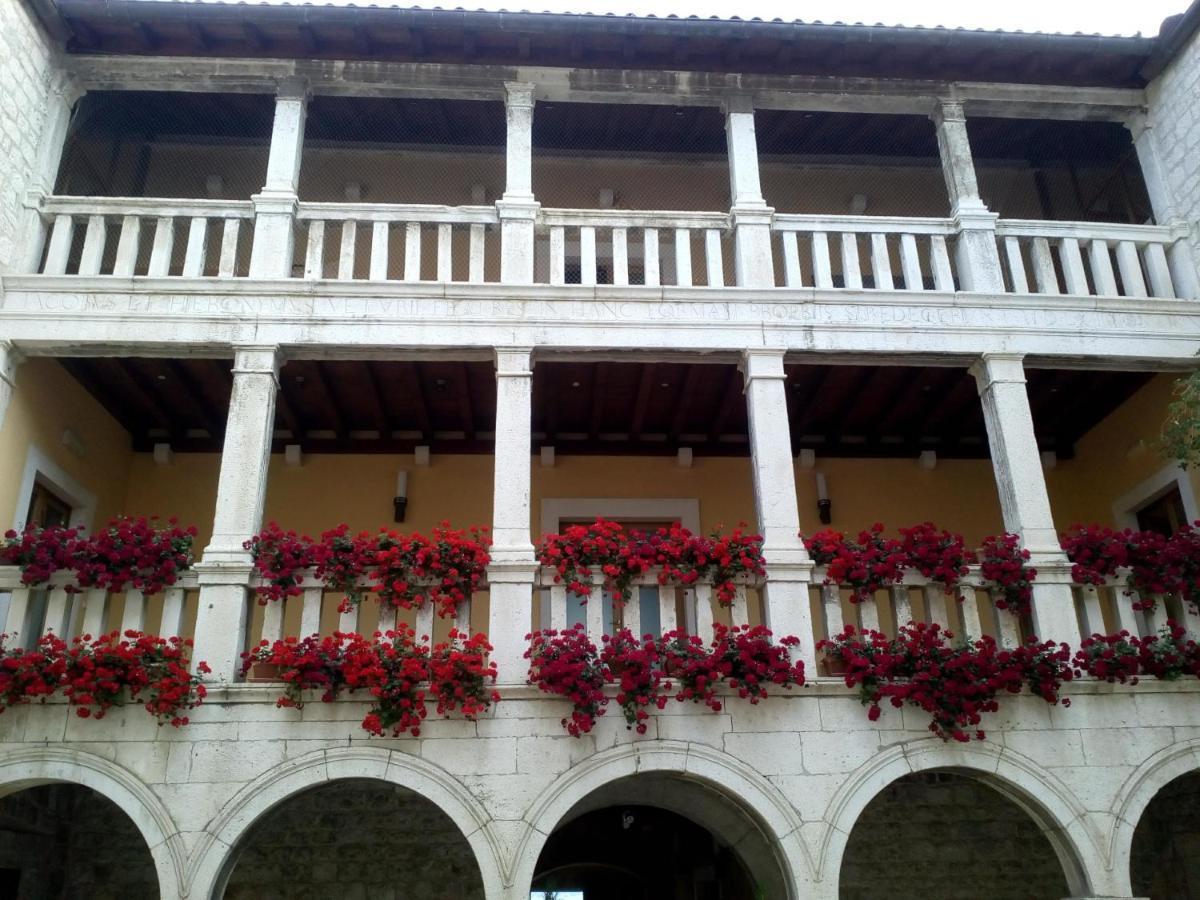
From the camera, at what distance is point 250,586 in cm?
756

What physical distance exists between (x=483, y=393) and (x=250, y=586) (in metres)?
3.31

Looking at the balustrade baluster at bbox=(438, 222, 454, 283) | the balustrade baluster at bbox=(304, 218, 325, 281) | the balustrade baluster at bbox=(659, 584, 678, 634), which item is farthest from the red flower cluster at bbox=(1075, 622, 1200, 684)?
the balustrade baluster at bbox=(304, 218, 325, 281)

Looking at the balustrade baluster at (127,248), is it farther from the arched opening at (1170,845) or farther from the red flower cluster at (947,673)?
the arched opening at (1170,845)

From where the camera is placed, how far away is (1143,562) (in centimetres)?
791

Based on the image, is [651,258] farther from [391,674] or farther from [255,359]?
[391,674]

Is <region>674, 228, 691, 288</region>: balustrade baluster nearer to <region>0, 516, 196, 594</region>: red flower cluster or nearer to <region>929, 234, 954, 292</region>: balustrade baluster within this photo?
<region>929, 234, 954, 292</region>: balustrade baluster

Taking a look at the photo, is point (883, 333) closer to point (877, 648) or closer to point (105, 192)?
point (877, 648)

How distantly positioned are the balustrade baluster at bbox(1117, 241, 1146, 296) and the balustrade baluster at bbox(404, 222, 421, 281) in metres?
5.84

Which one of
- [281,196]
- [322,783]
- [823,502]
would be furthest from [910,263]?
[322,783]

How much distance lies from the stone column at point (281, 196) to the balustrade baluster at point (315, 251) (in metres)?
0.16

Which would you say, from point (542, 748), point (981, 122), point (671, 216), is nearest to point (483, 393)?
point (671, 216)

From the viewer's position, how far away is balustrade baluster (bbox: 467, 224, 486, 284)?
8.64m

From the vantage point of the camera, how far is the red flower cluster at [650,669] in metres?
7.07

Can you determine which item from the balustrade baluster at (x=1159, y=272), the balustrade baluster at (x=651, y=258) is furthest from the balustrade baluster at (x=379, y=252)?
the balustrade baluster at (x=1159, y=272)
